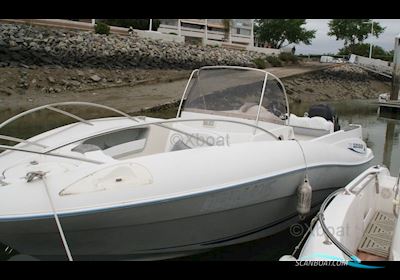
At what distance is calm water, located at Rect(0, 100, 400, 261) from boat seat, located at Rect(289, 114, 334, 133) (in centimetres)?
164

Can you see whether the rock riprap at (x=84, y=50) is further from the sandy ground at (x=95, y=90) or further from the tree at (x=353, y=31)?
the tree at (x=353, y=31)

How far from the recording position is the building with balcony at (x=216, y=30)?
46.4 m

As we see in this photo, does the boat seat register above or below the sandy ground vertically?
above

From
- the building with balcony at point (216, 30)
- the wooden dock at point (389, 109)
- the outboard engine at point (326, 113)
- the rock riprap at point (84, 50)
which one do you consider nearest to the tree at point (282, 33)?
the building with balcony at point (216, 30)

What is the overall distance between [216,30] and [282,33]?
31.0ft

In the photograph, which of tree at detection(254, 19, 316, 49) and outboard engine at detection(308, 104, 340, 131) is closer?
outboard engine at detection(308, 104, 340, 131)

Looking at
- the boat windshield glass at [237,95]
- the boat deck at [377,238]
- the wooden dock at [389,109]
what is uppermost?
the boat windshield glass at [237,95]

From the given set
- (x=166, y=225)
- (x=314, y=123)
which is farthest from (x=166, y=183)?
(x=314, y=123)

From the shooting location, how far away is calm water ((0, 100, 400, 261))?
13.5ft

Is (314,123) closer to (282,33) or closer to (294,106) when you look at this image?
(294,106)

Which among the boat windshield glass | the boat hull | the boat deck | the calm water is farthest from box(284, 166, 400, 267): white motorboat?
the boat windshield glass

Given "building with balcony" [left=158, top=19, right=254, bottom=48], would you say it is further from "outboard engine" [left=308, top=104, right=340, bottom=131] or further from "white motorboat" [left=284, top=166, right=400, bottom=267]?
"white motorboat" [left=284, top=166, right=400, bottom=267]

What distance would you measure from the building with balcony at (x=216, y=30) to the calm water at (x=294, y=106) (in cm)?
2659

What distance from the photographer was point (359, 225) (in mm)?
3715
